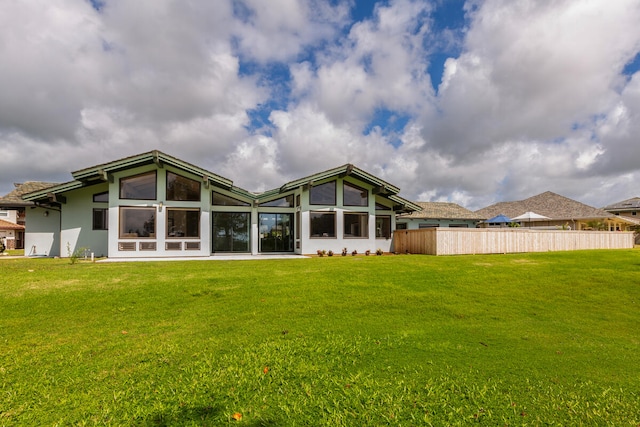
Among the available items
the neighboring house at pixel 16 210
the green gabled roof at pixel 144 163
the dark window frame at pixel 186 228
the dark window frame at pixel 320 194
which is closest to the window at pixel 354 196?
the dark window frame at pixel 320 194

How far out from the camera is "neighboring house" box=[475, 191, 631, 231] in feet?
120

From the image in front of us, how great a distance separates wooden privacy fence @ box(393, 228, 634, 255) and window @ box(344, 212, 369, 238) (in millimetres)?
2608

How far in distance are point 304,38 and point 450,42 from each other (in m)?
6.58

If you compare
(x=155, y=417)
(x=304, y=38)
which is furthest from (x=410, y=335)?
(x=304, y=38)

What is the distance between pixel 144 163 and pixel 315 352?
1592 cm

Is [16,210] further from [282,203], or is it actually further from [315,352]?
[315,352]

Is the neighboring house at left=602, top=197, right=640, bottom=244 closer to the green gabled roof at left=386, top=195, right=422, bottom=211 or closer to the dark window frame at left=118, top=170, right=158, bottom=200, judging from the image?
the green gabled roof at left=386, top=195, right=422, bottom=211

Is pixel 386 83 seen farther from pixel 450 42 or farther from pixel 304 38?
pixel 304 38

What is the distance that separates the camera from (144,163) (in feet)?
54.3

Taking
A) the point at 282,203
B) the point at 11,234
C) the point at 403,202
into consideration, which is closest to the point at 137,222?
the point at 282,203

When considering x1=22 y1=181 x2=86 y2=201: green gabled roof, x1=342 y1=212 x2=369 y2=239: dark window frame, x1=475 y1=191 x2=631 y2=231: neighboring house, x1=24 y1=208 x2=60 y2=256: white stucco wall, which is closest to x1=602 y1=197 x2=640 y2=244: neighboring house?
x1=475 y1=191 x2=631 y2=231: neighboring house

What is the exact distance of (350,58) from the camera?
15.0 m

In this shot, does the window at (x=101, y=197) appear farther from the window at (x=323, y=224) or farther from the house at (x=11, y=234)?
the house at (x=11, y=234)

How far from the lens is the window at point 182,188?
671 inches
